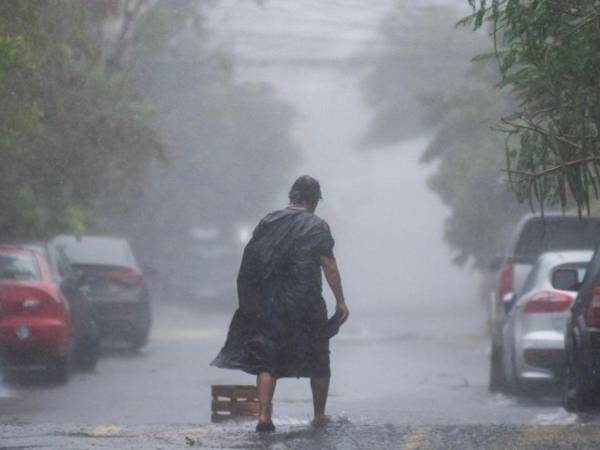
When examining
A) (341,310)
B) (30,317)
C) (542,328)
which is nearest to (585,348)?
(341,310)

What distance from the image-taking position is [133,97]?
25250 millimetres

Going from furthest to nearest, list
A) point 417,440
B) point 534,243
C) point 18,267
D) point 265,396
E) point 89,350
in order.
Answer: point 89,350 < point 534,243 < point 18,267 < point 265,396 < point 417,440

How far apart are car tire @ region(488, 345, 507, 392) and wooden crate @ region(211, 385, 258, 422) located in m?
5.75

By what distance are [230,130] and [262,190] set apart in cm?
525

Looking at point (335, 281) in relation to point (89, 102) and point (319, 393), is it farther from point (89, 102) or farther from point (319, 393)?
point (89, 102)

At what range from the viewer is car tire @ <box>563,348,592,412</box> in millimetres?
12156

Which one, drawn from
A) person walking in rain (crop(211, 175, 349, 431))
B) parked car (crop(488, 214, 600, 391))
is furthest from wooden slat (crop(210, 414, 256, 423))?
parked car (crop(488, 214, 600, 391))

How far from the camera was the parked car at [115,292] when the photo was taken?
22500 mm

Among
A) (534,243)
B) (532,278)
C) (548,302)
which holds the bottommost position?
(548,302)

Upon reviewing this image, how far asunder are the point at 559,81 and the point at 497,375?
720cm

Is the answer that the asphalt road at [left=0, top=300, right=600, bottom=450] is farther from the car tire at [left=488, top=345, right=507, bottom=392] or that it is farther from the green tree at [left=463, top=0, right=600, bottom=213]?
the green tree at [left=463, top=0, right=600, bottom=213]

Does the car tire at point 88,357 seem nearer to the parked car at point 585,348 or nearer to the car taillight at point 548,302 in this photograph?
the car taillight at point 548,302

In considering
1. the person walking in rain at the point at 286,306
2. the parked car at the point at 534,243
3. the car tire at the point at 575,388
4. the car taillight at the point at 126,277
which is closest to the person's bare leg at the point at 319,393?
the person walking in rain at the point at 286,306

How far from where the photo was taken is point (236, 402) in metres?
10.9
